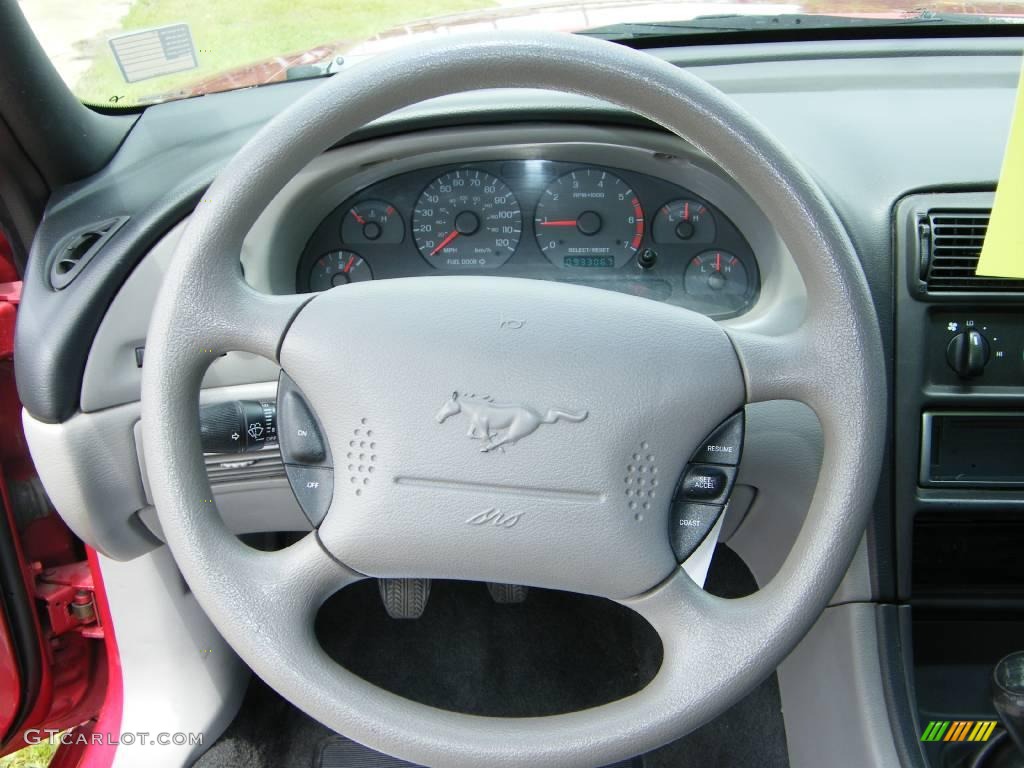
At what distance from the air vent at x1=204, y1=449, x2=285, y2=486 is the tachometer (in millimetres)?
523

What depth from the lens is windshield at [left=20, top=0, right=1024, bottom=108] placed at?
1.38 m

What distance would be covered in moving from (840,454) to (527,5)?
0.93 m

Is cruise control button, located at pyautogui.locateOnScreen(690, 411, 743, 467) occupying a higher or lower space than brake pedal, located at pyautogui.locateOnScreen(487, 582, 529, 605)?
higher

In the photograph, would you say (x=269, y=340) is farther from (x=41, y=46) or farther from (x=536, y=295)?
(x=41, y=46)

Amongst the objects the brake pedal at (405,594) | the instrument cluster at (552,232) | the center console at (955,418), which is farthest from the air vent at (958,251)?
the brake pedal at (405,594)

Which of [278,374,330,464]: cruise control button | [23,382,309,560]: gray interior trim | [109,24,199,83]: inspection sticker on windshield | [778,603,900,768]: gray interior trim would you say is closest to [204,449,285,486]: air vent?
[23,382,309,560]: gray interior trim

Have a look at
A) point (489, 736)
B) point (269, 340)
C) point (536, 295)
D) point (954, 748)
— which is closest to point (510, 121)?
point (536, 295)

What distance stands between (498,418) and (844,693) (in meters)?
0.79

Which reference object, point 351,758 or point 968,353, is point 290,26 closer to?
point 968,353

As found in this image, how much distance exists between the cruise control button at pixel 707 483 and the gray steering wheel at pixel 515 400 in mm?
30

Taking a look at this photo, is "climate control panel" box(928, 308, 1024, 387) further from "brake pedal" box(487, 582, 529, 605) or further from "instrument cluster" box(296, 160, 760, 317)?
"brake pedal" box(487, 582, 529, 605)

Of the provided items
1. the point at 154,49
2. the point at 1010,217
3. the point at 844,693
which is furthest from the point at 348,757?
the point at 1010,217

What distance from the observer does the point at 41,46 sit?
1.25 meters

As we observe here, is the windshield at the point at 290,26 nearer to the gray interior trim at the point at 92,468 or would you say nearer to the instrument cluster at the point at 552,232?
the instrument cluster at the point at 552,232
